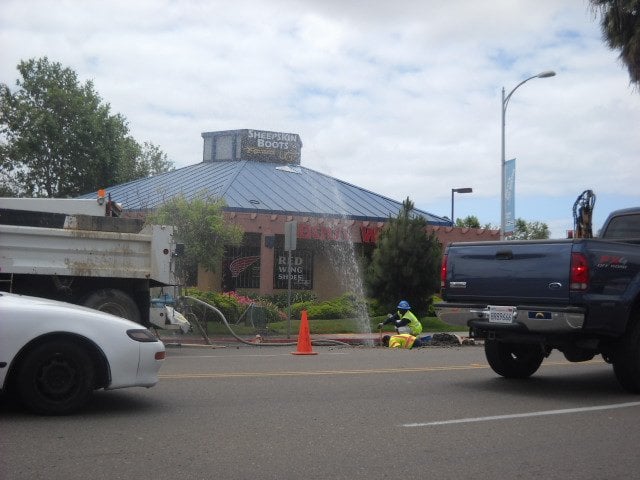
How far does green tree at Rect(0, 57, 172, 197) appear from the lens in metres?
46.1

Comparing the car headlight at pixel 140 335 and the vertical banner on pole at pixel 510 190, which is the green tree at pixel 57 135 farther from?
the car headlight at pixel 140 335

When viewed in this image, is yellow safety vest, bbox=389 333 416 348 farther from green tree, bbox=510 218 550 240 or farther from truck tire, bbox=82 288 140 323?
green tree, bbox=510 218 550 240

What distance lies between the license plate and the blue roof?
23.4 m

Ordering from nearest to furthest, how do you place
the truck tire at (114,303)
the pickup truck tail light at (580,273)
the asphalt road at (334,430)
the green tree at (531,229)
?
the asphalt road at (334,430) → the pickup truck tail light at (580,273) → the truck tire at (114,303) → the green tree at (531,229)

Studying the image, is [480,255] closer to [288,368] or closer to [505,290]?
[505,290]

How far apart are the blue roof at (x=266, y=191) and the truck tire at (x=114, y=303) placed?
1753cm

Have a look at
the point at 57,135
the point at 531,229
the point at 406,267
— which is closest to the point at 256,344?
the point at 406,267

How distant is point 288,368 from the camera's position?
11.7 metres

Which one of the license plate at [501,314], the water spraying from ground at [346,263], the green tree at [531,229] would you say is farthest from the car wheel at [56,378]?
the green tree at [531,229]

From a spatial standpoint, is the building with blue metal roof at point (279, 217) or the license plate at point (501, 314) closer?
the license plate at point (501, 314)

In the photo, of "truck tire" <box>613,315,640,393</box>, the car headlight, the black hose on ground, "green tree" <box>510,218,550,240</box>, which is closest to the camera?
the car headlight

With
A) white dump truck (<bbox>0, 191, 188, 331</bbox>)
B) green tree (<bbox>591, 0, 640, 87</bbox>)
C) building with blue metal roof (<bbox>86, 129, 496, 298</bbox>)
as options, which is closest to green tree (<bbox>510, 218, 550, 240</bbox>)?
building with blue metal roof (<bbox>86, 129, 496, 298</bbox>)

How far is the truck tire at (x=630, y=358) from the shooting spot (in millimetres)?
9078

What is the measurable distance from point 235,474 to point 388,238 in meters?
22.2
